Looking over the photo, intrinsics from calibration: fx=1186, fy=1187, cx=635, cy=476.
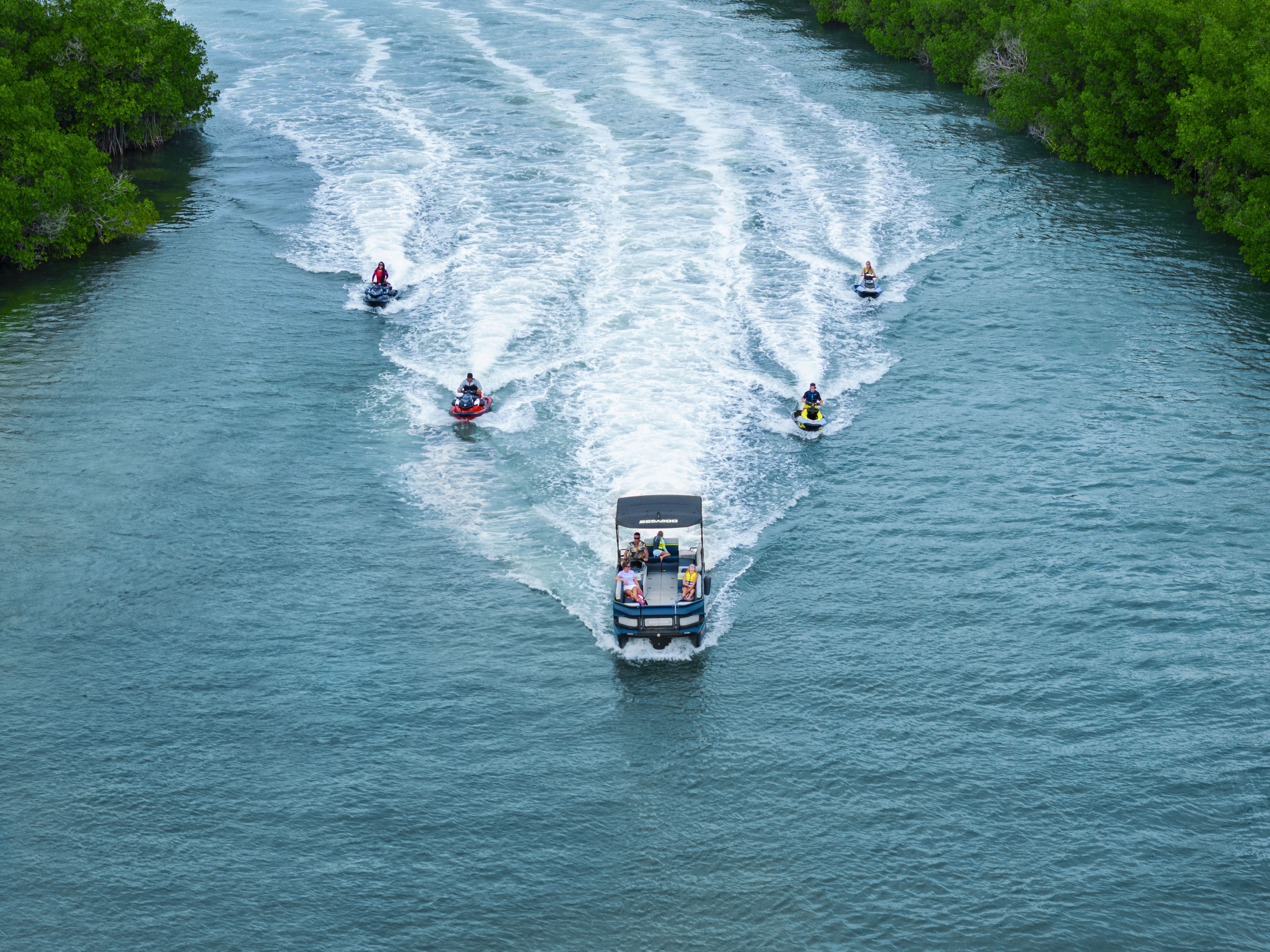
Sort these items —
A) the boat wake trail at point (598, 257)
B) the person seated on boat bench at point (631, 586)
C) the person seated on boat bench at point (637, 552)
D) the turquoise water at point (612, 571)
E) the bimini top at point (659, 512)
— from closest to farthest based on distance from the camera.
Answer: the turquoise water at point (612, 571) < the person seated on boat bench at point (631, 586) < the person seated on boat bench at point (637, 552) < the bimini top at point (659, 512) < the boat wake trail at point (598, 257)

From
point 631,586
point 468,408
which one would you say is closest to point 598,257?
point 468,408

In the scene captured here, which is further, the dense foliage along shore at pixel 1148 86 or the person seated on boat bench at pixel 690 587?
the dense foliage along shore at pixel 1148 86

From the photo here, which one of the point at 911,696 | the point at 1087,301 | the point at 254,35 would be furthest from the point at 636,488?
the point at 254,35

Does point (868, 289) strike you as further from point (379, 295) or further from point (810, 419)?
point (379, 295)

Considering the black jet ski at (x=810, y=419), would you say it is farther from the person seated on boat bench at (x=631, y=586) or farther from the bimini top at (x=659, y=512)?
the person seated on boat bench at (x=631, y=586)

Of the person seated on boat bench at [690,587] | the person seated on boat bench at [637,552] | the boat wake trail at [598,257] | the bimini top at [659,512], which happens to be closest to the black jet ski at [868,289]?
the boat wake trail at [598,257]

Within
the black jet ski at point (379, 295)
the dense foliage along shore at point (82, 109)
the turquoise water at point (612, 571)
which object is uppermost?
the dense foliage along shore at point (82, 109)
